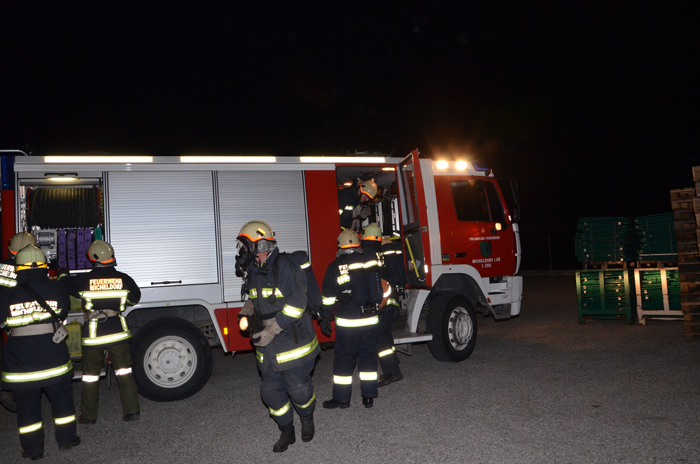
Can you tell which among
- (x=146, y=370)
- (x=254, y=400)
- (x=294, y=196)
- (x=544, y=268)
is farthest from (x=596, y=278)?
(x=544, y=268)

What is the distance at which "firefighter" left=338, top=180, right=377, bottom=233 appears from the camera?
7.20m

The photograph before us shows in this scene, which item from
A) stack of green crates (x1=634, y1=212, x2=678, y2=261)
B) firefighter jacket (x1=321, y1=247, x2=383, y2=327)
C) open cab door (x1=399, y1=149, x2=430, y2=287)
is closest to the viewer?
firefighter jacket (x1=321, y1=247, x2=383, y2=327)

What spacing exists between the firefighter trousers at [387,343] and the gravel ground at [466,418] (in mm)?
253

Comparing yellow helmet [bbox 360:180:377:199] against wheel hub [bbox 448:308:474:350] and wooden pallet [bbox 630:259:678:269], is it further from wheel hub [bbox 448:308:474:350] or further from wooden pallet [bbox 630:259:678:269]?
wooden pallet [bbox 630:259:678:269]

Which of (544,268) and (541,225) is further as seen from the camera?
(541,225)

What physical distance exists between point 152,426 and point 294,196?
3.16 meters

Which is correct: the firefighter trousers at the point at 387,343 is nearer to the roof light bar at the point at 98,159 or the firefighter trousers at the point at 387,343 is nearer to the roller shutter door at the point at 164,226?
the roller shutter door at the point at 164,226

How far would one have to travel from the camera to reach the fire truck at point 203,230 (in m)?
5.72

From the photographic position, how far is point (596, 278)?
30.7 ft

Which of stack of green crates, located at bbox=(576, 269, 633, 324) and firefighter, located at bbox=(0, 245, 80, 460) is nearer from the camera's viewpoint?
firefighter, located at bbox=(0, 245, 80, 460)

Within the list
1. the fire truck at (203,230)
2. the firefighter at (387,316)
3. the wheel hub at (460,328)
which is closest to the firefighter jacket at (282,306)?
the fire truck at (203,230)

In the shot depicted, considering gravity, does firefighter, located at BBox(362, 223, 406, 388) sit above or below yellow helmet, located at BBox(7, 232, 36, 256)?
below

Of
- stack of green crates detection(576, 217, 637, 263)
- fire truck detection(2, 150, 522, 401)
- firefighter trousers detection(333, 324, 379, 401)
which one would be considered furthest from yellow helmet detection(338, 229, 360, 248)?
stack of green crates detection(576, 217, 637, 263)

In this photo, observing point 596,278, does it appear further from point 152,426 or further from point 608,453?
point 152,426
